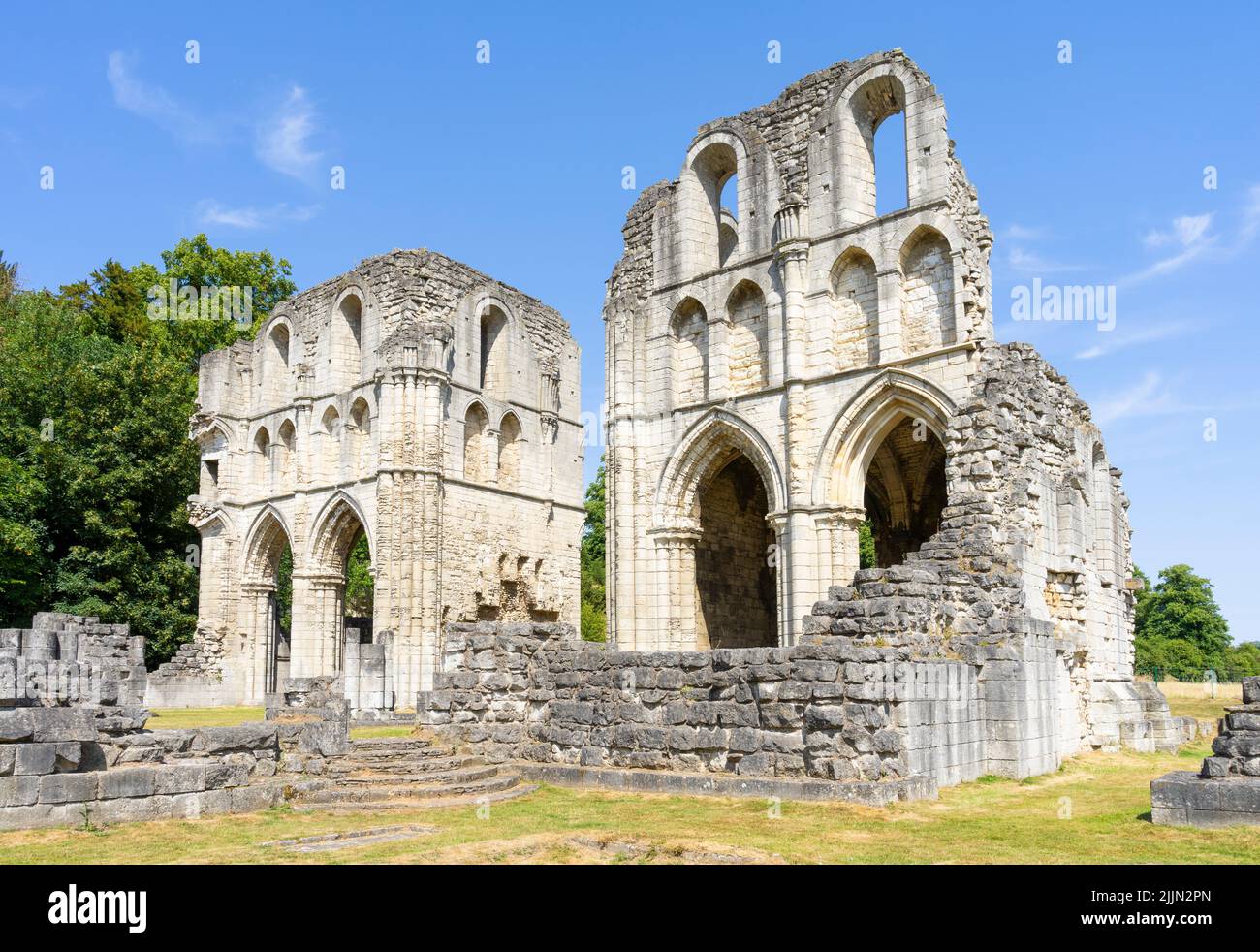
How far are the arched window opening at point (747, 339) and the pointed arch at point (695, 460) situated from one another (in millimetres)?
722

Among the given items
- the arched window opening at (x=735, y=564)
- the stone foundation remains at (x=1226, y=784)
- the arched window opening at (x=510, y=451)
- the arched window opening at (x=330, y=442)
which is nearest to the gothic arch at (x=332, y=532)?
the arched window opening at (x=330, y=442)

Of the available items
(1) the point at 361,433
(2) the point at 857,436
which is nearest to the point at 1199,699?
(2) the point at 857,436

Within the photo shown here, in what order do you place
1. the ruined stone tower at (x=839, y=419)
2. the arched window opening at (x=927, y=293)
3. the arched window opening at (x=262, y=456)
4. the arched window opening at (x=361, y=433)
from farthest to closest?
the arched window opening at (x=262, y=456), the arched window opening at (x=361, y=433), the arched window opening at (x=927, y=293), the ruined stone tower at (x=839, y=419)

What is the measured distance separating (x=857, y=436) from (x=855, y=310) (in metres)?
2.32

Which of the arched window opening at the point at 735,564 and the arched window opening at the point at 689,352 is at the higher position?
the arched window opening at the point at 689,352

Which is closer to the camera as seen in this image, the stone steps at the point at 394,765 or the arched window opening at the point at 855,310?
the stone steps at the point at 394,765

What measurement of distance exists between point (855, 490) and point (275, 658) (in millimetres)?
20667

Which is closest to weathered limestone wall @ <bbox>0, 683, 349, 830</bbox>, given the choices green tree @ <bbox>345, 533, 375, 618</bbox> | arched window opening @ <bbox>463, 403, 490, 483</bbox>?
arched window opening @ <bbox>463, 403, 490, 483</bbox>

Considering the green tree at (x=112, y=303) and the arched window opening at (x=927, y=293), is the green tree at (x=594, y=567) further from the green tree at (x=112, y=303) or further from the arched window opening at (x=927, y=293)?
the arched window opening at (x=927, y=293)

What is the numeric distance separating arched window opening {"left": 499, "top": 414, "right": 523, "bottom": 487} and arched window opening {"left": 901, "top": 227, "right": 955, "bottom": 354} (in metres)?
14.9

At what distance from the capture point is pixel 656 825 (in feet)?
30.1

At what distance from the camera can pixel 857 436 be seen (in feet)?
63.7

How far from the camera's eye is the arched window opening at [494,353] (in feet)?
104
